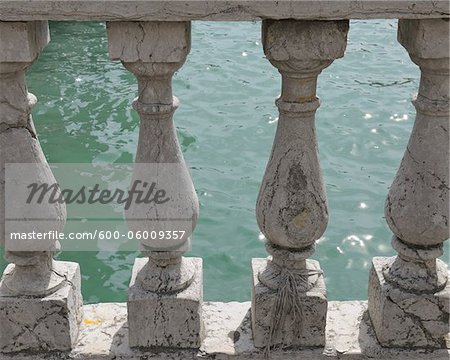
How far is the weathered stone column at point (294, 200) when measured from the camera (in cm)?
206

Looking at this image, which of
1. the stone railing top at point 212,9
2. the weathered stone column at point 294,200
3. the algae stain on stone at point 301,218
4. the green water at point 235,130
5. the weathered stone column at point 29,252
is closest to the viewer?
the stone railing top at point 212,9

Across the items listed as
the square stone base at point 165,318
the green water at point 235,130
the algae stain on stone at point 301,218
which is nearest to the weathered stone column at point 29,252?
the square stone base at point 165,318

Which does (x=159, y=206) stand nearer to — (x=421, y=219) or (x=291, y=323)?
(x=291, y=323)

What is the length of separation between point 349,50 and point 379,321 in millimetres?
6382

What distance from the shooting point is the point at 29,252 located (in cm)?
239

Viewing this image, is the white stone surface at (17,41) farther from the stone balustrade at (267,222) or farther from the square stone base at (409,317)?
the square stone base at (409,317)

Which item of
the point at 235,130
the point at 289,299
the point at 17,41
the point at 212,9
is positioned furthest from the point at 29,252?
the point at 235,130

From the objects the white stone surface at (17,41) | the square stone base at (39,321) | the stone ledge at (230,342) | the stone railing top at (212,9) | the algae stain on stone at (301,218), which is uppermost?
the stone railing top at (212,9)

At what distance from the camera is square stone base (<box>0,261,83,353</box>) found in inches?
95.6

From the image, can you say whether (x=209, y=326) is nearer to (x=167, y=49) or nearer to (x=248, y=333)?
(x=248, y=333)

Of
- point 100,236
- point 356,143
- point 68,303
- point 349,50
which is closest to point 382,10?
point 68,303

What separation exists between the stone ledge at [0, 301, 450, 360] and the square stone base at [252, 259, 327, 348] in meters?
0.04

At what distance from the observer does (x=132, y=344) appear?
248 centimetres

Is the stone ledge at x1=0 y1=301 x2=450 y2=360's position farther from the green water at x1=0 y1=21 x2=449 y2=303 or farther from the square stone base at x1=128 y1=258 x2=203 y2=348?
the green water at x1=0 y1=21 x2=449 y2=303
